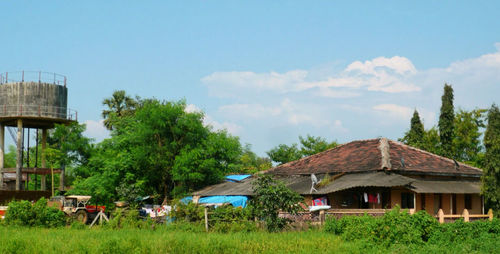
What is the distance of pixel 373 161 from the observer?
30109 mm

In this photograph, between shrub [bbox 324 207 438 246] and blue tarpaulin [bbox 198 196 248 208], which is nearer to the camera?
shrub [bbox 324 207 438 246]

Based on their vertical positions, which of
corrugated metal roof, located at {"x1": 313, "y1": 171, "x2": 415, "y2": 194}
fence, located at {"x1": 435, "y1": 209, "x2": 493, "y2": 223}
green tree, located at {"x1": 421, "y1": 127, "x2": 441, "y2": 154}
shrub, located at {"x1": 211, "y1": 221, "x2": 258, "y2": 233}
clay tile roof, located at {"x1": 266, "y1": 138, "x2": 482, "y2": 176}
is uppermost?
green tree, located at {"x1": 421, "y1": 127, "x2": 441, "y2": 154}

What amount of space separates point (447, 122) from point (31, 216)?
27.6m

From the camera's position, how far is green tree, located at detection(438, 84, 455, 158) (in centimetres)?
3931

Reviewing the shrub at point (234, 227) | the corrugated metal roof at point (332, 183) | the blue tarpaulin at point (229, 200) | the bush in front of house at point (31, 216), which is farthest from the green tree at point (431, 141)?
the bush in front of house at point (31, 216)

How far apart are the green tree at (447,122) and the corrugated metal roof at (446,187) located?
834 centimetres

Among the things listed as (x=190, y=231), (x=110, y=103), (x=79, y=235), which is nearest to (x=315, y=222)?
(x=190, y=231)

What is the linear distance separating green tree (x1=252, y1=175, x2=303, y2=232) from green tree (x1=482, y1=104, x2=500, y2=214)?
10.6m

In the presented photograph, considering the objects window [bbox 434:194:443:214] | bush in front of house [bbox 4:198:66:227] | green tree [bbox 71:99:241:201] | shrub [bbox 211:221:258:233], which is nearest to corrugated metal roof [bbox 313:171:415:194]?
window [bbox 434:194:443:214]

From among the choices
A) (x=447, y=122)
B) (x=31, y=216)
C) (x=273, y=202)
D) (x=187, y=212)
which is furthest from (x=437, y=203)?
(x=31, y=216)

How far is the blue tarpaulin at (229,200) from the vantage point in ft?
102

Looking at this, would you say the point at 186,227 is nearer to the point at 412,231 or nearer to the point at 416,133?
the point at 412,231

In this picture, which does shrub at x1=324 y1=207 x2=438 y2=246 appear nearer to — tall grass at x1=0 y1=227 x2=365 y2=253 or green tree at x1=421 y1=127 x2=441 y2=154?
tall grass at x1=0 y1=227 x2=365 y2=253

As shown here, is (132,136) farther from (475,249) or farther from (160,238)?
(475,249)
